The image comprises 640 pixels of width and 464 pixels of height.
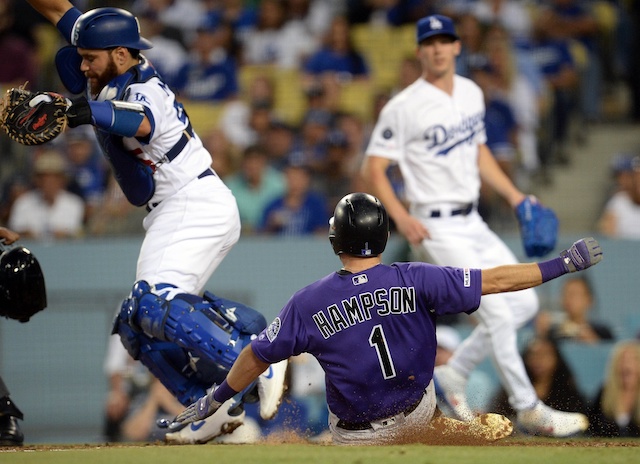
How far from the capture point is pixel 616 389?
8.77 meters

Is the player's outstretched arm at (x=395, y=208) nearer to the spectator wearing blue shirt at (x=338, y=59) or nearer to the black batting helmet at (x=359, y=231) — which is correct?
the black batting helmet at (x=359, y=231)

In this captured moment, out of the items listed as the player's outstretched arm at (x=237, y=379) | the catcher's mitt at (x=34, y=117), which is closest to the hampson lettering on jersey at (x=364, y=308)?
the player's outstretched arm at (x=237, y=379)

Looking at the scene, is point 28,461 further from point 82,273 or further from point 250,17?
point 250,17

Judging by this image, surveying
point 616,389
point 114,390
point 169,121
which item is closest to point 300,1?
point 114,390

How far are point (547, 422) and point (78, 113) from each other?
12.2 ft

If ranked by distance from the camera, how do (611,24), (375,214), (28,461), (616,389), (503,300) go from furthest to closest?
1. (611,24)
2. (616,389)
3. (503,300)
4. (375,214)
5. (28,461)

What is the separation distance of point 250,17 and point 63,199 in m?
3.88

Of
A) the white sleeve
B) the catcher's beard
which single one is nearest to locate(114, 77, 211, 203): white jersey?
the catcher's beard

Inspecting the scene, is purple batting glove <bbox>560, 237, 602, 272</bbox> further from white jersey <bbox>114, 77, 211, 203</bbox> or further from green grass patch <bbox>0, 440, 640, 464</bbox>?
white jersey <bbox>114, 77, 211, 203</bbox>

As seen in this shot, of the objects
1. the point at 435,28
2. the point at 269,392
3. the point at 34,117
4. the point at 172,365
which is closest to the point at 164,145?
the point at 34,117

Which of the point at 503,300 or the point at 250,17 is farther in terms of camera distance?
the point at 250,17

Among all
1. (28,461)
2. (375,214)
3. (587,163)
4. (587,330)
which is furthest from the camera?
(587,163)

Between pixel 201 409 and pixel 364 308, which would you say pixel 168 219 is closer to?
pixel 201 409

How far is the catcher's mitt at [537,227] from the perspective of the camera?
23.7ft
